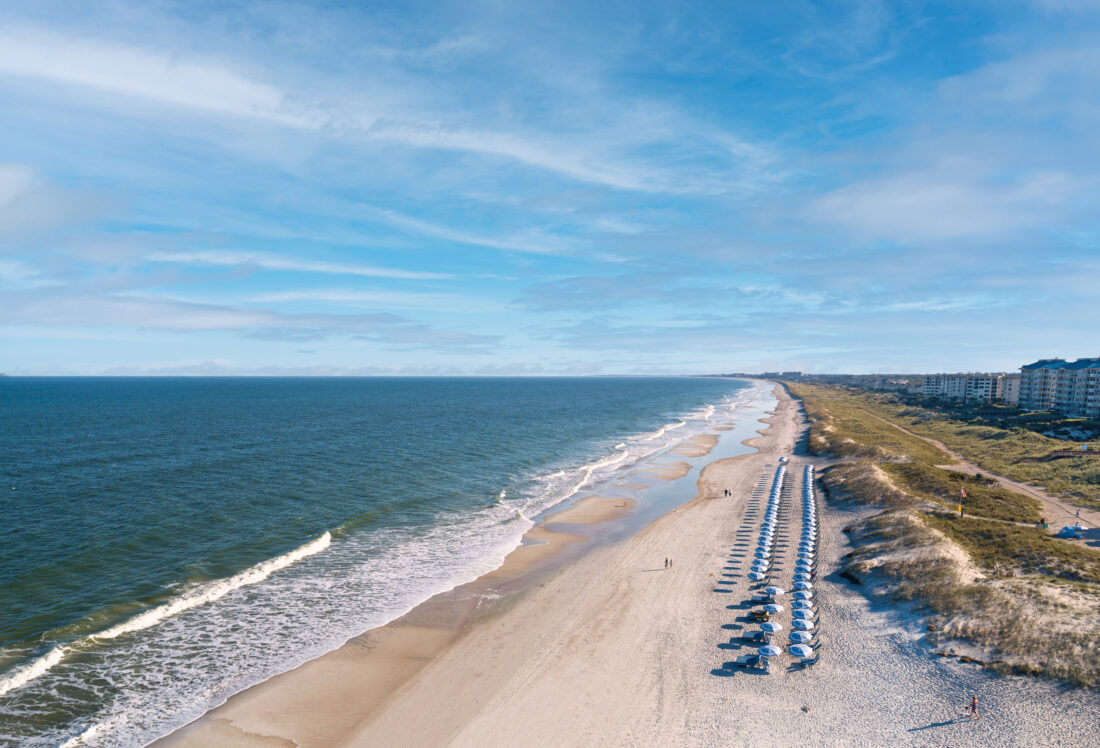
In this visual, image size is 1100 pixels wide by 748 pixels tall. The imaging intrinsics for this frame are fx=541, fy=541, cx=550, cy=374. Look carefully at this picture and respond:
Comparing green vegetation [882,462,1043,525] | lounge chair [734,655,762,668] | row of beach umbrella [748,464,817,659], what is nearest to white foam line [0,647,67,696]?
lounge chair [734,655,762,668]

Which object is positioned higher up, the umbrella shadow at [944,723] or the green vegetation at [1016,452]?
the green vegetation at [1016,452]

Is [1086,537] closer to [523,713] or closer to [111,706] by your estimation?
[523,713]

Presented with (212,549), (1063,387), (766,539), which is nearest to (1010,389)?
(1063,387)

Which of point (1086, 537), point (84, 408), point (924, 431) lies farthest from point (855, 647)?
point (84, 408)

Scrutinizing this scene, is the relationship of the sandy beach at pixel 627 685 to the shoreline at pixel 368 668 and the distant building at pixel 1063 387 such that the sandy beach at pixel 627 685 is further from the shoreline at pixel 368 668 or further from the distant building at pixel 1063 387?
the distant building at pixel 1063 387

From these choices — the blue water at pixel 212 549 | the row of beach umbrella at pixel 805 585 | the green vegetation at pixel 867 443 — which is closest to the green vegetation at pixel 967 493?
the green vegetation at pixel 867 443

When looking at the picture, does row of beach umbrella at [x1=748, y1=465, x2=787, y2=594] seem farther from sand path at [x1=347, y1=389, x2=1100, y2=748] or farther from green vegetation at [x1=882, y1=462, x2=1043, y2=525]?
green vegetation at [x1=882, y1=462, x2=1043, y2=525]

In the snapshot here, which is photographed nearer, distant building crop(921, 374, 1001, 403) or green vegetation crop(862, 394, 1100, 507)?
green vegetation crop(862, 394, 1100, 507)

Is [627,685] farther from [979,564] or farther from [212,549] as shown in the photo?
[212,549]
